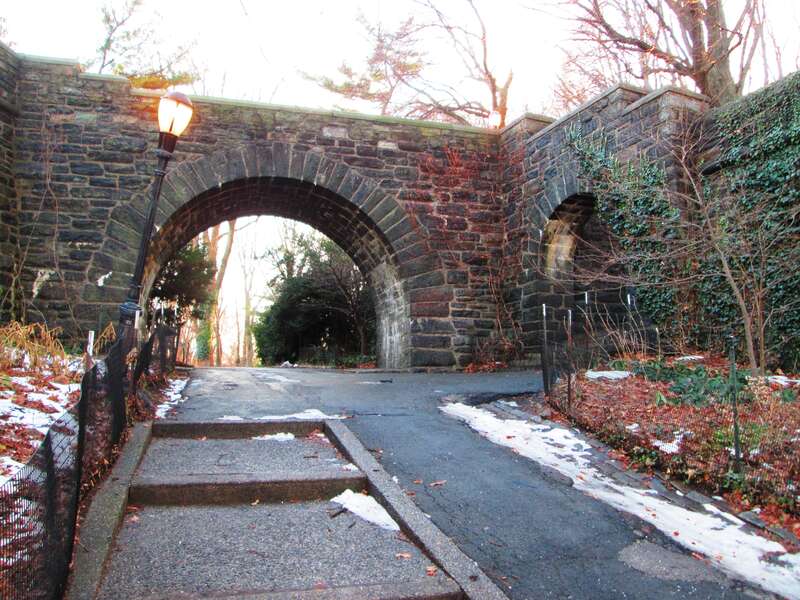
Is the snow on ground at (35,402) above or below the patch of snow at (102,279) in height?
below

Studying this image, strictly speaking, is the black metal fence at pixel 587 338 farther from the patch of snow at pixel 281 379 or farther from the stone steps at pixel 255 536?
the patch of snow at pixel 281 379

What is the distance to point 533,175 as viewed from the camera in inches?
398

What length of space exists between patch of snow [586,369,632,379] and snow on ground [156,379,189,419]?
4.00 metres

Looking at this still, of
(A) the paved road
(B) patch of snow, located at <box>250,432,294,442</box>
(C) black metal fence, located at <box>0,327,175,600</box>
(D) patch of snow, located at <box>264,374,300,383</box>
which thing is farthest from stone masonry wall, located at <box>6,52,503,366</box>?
(C) black metal fence, located at <box>0,327,175,600</box>

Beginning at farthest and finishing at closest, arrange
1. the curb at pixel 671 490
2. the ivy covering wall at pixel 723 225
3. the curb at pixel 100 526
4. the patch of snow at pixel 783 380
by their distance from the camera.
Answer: the ivy covering wall at pixel 723 225 → the patch of snow at pixel 783 380 → the curb at pixel 671 490 → the curb at pixel 100 526

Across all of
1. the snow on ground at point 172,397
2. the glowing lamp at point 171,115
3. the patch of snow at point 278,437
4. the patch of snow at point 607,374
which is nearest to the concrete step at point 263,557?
the patch of snow at point 278,437

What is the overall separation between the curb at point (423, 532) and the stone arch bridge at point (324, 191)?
6.07 m

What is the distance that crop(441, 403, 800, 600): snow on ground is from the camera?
2871mm

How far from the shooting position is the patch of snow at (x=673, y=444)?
13.6 feet

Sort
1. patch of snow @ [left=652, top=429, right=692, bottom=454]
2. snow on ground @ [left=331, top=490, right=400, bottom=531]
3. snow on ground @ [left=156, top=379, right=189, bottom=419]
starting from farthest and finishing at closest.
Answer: snow on ground @ [left=156, top=379, right=189, bottom=419]
patch of snow @ [left=652, top=429, right=692, bottom=454]
snow on ground @ [left=331, top=490, right=400, bottom=531]

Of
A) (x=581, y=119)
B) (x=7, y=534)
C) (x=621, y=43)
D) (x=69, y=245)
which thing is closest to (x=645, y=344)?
(x=581, y=119)

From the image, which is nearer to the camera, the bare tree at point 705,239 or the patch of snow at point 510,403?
the patch of snow at point 510,403

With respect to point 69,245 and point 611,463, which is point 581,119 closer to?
point 611,463

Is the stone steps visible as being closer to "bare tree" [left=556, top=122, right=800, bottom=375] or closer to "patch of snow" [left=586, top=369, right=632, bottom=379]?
"patch of snow" [left=586, top=369, right=632, bottom=379]
